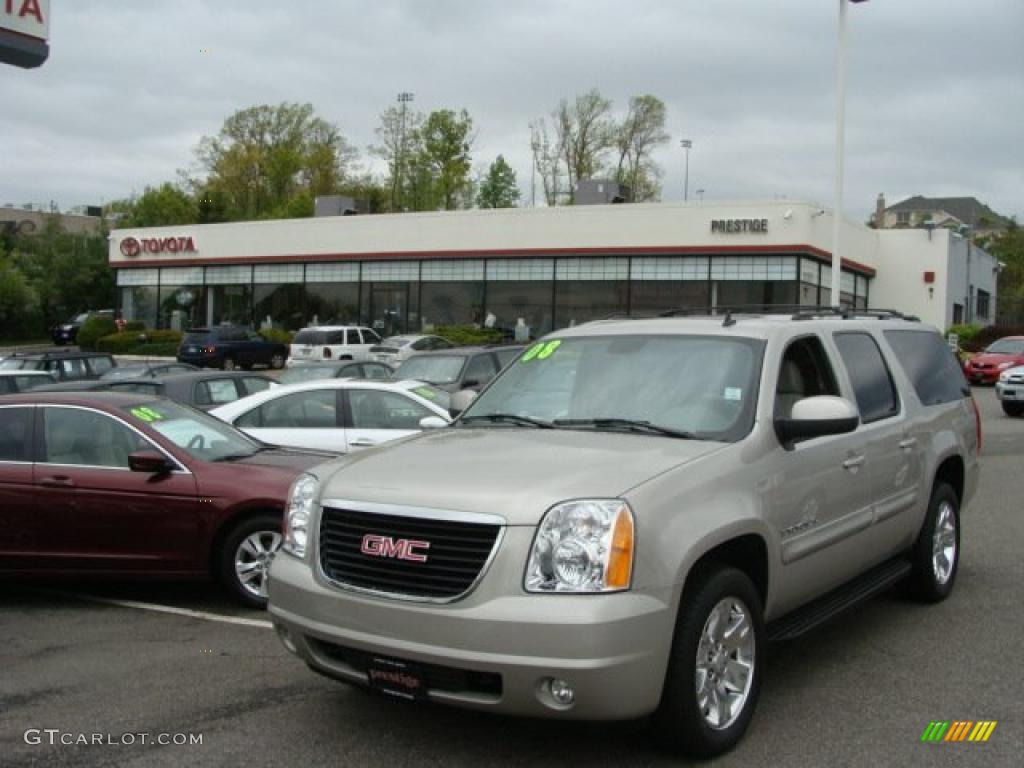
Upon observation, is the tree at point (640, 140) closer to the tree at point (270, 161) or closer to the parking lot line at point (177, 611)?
the tree at point (270, 161)

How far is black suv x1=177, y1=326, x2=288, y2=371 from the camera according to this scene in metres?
36.9

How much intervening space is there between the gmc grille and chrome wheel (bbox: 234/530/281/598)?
8.85ft

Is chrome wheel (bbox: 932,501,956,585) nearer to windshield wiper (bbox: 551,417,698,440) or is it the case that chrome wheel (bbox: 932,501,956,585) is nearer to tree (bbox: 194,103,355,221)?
windshield wiper (bbox: 551,417,698,440)

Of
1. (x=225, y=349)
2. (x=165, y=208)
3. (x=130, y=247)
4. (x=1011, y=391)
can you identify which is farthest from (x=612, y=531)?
(x=165, y=208)

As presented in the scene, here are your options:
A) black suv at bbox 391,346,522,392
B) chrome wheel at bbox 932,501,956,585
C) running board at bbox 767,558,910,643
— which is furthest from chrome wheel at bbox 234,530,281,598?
black suv at bbox 391,346,522,392

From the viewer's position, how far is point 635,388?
207 inches

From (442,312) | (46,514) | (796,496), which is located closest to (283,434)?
(46,514)

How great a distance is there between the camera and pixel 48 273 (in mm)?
65500

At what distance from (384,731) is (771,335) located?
8.84ft

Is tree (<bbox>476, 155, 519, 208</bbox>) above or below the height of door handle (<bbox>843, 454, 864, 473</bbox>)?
above

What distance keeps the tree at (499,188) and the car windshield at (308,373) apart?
2077 inches

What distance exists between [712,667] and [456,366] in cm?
1162

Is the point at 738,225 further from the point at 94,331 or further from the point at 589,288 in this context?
the point at 94,331

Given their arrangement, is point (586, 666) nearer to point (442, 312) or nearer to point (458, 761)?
point (458, 761)
